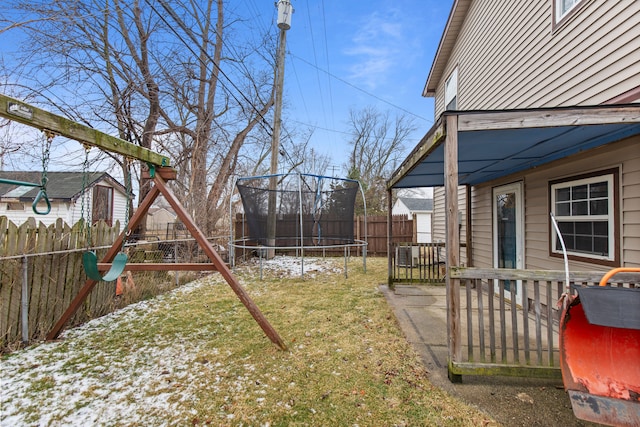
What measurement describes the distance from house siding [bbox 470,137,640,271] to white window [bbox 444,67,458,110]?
2.35m

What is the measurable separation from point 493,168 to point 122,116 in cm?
839

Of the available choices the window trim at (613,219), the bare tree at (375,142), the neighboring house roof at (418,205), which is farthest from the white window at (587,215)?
the bare tree at (375,142)

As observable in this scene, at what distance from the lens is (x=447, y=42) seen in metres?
7.17

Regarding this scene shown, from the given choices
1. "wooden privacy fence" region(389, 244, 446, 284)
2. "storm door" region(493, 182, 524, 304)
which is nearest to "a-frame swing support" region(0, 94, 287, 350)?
"wooden privacy fence" region(389, 244, 446, 284)

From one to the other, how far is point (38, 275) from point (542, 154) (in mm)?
5746

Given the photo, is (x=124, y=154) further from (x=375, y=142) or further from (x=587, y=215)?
(x=375, y=142)

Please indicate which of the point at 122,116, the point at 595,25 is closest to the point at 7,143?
the point at 122,116

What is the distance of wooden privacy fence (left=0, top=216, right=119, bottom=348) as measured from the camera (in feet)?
9.73

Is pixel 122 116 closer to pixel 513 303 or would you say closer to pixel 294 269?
pixel 294 269

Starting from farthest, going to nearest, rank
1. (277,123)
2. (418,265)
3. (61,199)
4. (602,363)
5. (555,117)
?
(61,199)
(277,123)
(418,265)
(555,117)
(602,363)

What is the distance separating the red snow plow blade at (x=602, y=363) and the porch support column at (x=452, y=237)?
2.22ft

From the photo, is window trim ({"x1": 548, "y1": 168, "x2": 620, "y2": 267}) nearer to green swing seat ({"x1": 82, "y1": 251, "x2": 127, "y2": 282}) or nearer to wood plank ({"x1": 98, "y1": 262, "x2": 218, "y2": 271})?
wood plank ({"x1": 98, "y1": 262, "x2": 218, "y2": 271})

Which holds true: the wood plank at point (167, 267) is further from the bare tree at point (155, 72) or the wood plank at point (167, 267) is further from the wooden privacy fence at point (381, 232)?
the wooden privacy fence at point (381, 232)

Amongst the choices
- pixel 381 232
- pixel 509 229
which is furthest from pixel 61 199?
pixel 509 229
